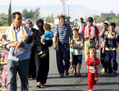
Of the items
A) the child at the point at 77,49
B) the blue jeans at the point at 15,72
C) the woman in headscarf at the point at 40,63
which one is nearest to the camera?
the blue jeans at the point at 15,72

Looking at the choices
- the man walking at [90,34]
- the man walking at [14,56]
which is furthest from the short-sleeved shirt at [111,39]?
the man walking at [14,56]

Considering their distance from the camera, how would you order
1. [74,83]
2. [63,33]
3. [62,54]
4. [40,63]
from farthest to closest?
[62,54] < [63,33] < [74,83] < [40,63]

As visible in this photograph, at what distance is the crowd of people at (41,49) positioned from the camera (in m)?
5.77

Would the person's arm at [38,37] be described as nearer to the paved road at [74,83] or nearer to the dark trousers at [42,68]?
the dark trousers at [42,68]

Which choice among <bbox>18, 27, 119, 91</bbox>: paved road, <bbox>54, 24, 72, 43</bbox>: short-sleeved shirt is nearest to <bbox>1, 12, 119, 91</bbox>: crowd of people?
<bbox>54, 24, 72, 43</bbox>: short-sleeved shirt

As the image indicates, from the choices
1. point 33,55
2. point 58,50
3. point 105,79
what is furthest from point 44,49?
point 105,79

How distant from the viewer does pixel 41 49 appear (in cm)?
809

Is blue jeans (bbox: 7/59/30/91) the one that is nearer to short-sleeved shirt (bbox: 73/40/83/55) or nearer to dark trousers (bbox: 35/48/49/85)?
dark trousers (bbox: 35/48/49/85)

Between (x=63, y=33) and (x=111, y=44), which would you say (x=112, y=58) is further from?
(x=63, y=33)

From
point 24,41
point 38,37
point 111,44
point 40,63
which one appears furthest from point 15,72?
point 111,44

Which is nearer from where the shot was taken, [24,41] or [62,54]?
[24,41]

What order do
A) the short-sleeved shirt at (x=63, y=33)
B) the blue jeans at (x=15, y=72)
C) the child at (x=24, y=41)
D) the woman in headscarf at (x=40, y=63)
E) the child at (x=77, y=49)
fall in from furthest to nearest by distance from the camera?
the child at (x=77, y=49) < the short-sleeved shirt at (x=63, y=33) < the woman in headscarf at (x=40, y=63) < the blue jeans at (x=15, y=72) < the child at (x=24, y=41)

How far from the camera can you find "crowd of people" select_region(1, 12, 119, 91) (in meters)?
5.77

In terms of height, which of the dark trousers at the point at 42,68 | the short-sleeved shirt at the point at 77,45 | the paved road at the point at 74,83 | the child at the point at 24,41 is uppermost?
the child at the point at 24,41
